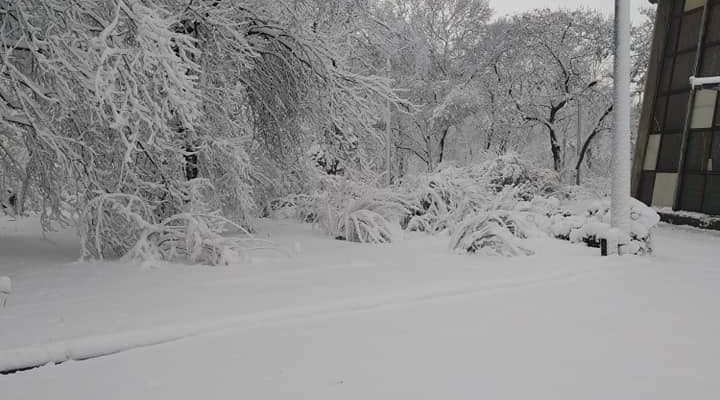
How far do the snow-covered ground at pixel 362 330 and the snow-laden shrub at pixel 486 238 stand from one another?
0.96m

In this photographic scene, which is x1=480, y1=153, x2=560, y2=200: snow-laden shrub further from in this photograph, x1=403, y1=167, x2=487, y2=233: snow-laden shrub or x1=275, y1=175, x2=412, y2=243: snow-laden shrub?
x1=275, y1=175, x2=412, y2=243: snow-laden shrub

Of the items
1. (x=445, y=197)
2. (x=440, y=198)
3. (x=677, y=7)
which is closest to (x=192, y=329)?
(x=440, y=198)

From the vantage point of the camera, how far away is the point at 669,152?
595 inches

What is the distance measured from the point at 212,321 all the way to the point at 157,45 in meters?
2.67

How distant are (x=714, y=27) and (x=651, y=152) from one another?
3.94 meters

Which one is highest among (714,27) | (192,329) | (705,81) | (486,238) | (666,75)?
(714,27)

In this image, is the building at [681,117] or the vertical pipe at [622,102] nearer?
the vertical pipe at [622,102]

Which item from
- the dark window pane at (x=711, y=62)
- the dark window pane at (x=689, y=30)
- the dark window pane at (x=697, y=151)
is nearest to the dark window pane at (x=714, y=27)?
the dark window pane at (x=711, y=62)

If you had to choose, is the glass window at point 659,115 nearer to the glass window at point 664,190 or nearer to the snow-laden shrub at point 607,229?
the glass window at point 664,190

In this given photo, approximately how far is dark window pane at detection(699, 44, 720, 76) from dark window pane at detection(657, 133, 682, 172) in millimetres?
1972

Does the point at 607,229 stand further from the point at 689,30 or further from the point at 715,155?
the point at 689,30

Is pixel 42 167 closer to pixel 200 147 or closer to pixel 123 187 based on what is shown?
pixel 123 187

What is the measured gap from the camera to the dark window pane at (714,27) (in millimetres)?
13305

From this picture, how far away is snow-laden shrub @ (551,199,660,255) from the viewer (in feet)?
23.9
